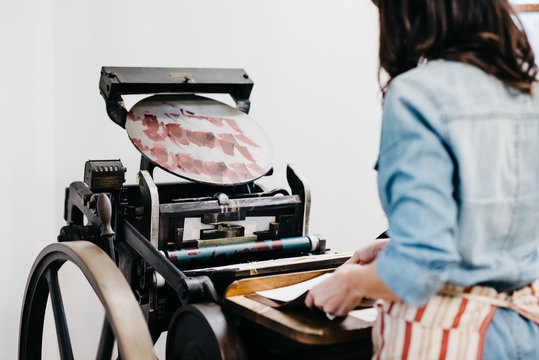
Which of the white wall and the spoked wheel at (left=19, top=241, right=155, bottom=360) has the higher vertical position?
the white wall

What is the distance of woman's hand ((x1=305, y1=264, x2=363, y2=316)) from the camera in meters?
1.00

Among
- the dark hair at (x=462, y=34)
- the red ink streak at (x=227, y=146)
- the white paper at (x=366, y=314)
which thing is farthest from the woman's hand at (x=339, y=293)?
the red ink streak at (x=227, y=146)

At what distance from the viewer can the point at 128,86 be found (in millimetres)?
1885

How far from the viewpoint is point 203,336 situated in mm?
1229

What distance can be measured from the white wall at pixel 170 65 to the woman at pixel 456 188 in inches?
60.1

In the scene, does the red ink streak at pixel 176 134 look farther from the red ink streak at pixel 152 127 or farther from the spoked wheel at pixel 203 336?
the spoked wheel at pixel 203 336

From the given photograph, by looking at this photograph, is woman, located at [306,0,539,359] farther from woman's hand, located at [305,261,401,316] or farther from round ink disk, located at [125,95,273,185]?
round ink disk, located at [125,95,273,185]

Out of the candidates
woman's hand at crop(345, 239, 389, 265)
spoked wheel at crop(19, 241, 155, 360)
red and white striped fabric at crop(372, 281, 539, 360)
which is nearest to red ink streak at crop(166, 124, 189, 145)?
spoked wheel at crop(19, 241, 155, 360)

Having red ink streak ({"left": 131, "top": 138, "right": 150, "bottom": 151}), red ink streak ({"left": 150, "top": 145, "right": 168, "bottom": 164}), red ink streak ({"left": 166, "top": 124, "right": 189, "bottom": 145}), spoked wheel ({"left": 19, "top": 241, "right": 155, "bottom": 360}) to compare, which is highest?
red ink streak ({"left": 166, "top": 124, "right": 189, "bottom": 145})

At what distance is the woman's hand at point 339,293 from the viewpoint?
100cm

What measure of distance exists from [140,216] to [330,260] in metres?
0.57

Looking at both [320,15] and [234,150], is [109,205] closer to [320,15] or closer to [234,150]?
[234,150]

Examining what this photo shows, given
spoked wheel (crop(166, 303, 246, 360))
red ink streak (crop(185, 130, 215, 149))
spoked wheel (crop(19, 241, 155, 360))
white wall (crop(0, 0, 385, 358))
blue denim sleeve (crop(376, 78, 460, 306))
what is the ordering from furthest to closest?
white wall (crop(0, 0, 385, 358)) < red ink streak (crop(185, 130, 215, 149)) < spoked wheel (crop(19, 241, 155, 360)) < spoked wheel (crop(166, 303, 246, 360)) < blue denim sleeve (crop(376, 78, 460, 306))

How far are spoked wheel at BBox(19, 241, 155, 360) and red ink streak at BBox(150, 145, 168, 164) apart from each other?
0.35 m
